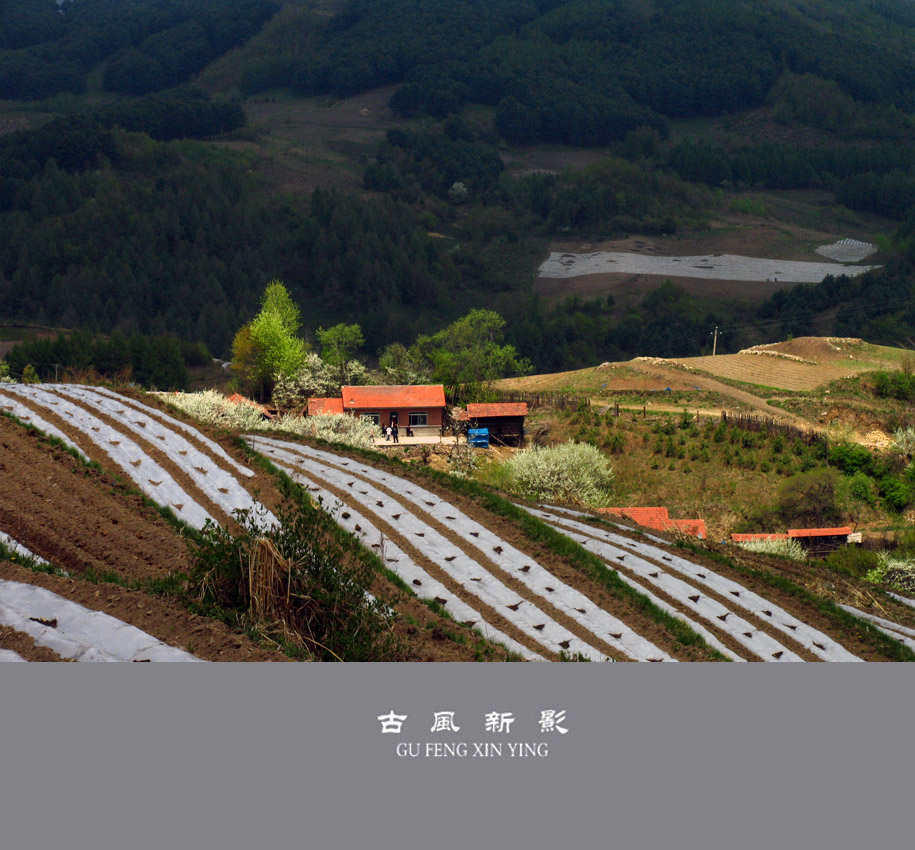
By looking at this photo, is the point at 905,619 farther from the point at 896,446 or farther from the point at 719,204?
the point at 719,204

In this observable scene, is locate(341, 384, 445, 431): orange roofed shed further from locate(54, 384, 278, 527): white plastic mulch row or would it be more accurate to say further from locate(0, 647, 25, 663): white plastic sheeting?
locate(0, 647, 25, 663): white plastic sheeting

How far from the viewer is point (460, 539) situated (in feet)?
59.7

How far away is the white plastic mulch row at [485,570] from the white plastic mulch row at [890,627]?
4494 mm

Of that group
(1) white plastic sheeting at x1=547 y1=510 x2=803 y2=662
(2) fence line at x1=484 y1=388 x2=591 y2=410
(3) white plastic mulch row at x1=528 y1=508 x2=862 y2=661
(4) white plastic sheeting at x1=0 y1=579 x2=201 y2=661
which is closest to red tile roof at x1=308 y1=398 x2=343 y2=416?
(2) fence line at x1=484 y1=388 x2=591 y2=410

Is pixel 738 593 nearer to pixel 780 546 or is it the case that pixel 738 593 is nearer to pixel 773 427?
pixel 780 546

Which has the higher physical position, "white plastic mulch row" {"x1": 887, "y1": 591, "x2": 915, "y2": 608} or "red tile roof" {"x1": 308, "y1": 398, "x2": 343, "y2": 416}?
"white plastic mulch row" {"x1": 887, "y1": 591, "x2": 915, "y2": 608}

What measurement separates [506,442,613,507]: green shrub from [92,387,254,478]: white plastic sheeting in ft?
38.6

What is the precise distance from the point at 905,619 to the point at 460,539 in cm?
759

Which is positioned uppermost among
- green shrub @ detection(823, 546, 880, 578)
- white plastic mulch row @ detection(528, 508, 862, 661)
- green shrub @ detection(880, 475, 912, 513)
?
white plastic mulch row @ detection(528, 508, 862, 661)

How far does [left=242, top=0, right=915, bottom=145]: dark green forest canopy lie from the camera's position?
164 meters

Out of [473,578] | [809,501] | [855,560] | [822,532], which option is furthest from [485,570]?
[809,501]

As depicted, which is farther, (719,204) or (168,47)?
(168,47)

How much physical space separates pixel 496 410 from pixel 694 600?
2698 centimetres

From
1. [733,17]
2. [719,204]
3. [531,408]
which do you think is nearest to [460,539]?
[531,408]
